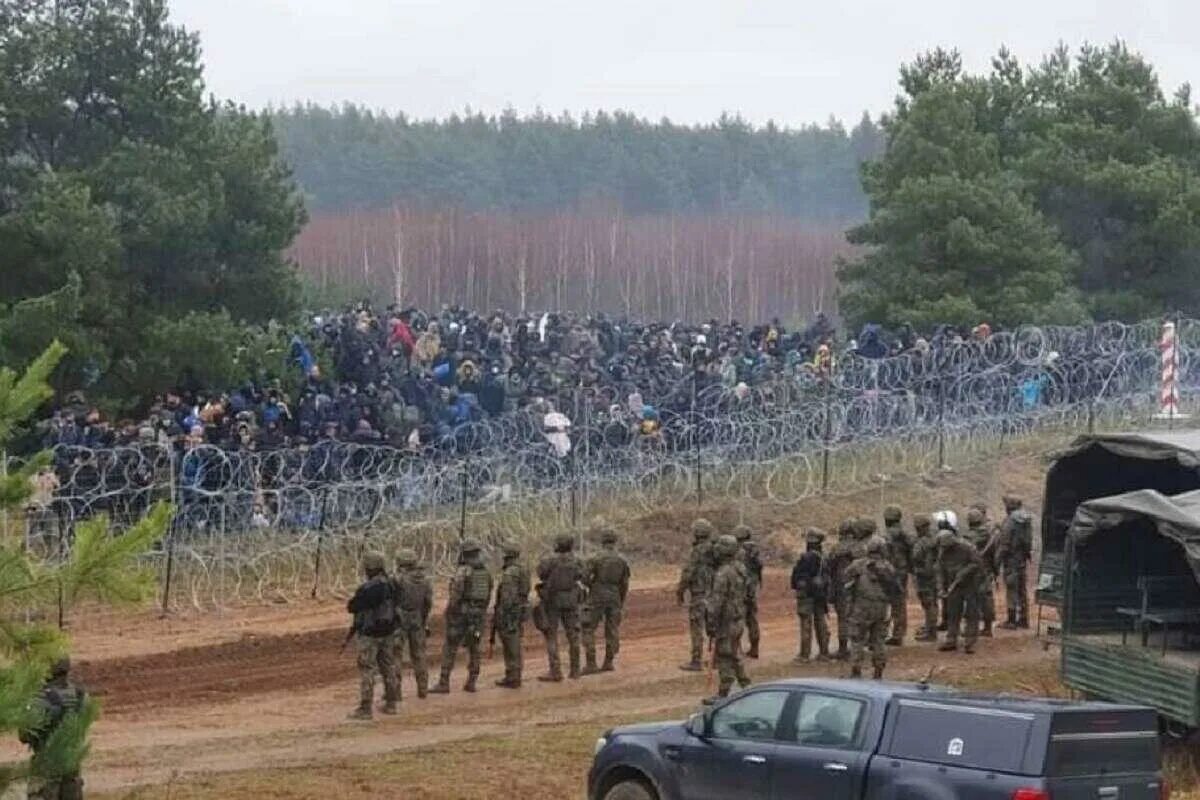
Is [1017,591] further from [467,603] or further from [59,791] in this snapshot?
[59,791]

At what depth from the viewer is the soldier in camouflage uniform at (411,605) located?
1875 cm

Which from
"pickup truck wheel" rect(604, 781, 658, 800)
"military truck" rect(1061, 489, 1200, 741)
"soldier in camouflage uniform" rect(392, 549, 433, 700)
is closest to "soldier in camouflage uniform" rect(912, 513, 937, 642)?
"military truck" rect(1061, 489, 1200, 741)

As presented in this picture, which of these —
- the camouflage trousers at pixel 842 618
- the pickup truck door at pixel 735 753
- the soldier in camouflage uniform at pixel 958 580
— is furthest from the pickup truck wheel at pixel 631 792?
the soldier in camouflage uniform at pixel 958 580

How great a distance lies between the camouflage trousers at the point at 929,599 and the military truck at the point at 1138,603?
3550 millimetres

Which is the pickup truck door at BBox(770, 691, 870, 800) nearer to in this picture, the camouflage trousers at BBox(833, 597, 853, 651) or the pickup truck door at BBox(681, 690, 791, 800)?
the pickup truck door at BBox(681, 690, 791, 800)

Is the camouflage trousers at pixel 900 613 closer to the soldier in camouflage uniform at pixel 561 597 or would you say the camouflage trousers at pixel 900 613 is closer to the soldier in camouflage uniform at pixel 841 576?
the soldier in camouflage uniform at pixel 841 576

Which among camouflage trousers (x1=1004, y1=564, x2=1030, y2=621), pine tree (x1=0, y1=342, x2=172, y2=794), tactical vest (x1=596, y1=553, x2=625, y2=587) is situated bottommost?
camouflage trousers (x1=1004, y1=564, x2=1030, y2=621)

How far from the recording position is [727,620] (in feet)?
62.8

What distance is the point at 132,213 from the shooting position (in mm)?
30391

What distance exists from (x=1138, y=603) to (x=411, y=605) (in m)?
6.45

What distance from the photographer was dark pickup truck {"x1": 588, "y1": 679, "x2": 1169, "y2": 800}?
11.3m

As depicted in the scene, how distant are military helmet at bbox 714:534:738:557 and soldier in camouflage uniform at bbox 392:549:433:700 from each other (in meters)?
2.81

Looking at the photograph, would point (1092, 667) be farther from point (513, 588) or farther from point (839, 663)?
point (513, 588)

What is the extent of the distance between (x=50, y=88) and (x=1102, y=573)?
1896cm
